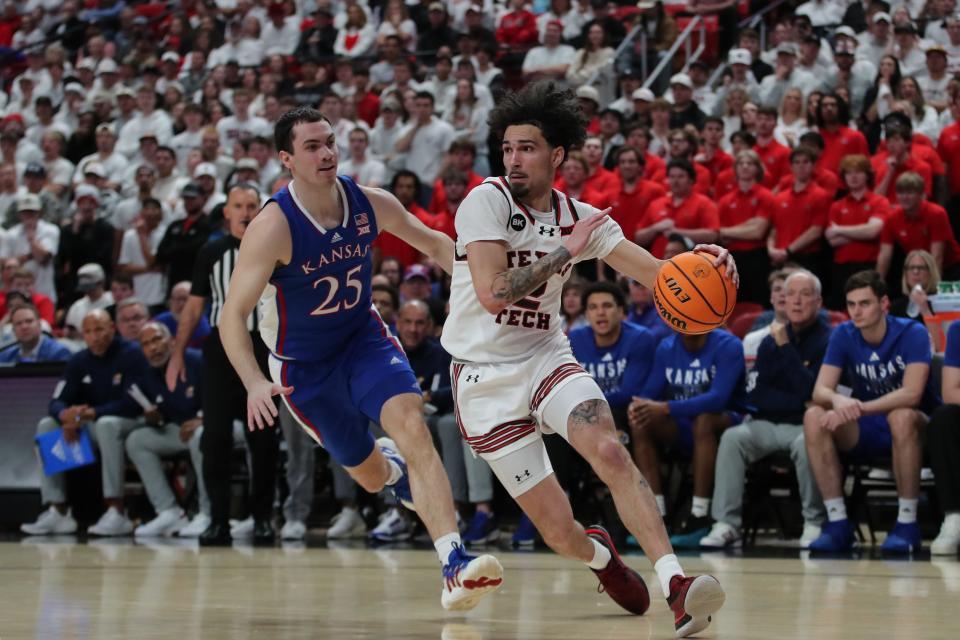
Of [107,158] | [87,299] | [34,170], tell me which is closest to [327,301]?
[87,299]

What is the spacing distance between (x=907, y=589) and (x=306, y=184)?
3320mm

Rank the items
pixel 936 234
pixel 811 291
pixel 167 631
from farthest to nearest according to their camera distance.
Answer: pixel 936 234
pixel 811 291
pixel 167 631

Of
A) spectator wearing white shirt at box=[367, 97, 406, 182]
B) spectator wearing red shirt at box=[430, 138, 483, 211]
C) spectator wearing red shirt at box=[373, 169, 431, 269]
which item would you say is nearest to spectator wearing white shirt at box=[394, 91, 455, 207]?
spectator wearing white shirt at box=[367, 97, 406, 182]

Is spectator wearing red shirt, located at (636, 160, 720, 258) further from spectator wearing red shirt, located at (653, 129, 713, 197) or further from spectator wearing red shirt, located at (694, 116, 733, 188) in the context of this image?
spectator wearing red shirt, located at (694, 116, 733, 188)

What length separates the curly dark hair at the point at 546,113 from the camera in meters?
5.61

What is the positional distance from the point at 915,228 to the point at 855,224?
581mm

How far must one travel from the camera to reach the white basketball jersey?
5453mm

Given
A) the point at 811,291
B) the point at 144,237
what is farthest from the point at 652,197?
the point at 144,237

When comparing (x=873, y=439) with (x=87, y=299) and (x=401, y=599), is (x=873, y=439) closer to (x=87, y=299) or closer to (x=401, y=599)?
(x=401, y=599)

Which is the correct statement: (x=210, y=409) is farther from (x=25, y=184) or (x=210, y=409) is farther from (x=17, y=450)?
(x=25, y=184)

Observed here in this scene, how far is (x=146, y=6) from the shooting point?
912 inches

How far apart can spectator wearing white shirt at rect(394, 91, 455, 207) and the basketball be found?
963 cm

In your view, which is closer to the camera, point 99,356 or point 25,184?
point 99,356

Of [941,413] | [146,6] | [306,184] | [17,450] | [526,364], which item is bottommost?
[17,450]
